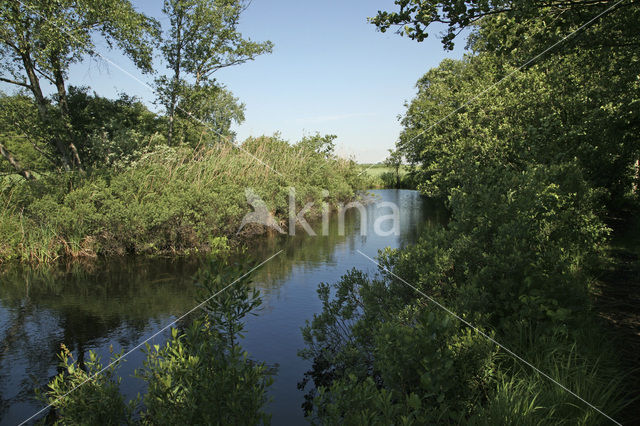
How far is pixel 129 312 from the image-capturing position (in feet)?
27.7

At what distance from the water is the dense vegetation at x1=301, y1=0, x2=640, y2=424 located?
90 centimetres

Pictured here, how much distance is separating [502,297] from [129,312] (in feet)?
22.6

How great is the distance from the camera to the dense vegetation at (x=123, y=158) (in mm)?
12430

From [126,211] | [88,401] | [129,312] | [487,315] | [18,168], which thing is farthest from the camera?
[18,168]

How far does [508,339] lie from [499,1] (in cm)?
449

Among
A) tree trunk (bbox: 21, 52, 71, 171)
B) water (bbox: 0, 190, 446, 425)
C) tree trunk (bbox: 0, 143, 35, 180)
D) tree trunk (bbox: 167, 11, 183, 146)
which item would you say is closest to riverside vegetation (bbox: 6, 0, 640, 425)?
water (bbox: 0, 190, 446, 425)

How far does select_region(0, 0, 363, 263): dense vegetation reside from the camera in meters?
12.4

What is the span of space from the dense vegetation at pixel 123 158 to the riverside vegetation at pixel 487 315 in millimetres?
6913

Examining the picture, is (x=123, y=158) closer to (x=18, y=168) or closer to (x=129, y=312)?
(x=18, y=168)

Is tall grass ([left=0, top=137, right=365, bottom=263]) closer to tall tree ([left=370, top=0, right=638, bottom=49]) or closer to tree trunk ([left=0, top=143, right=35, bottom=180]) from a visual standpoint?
tree trunk ([left=0, top=143, right=35, bottom=180])

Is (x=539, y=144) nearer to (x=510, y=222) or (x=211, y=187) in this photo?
(x=510, y=222)

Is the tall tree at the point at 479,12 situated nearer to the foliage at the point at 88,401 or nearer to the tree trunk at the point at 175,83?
the foliage at the point at 88,401

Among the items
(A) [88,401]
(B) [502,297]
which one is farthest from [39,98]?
(B) [502,297]

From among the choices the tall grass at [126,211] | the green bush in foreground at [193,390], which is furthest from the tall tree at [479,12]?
the tall grass at [126,211]
